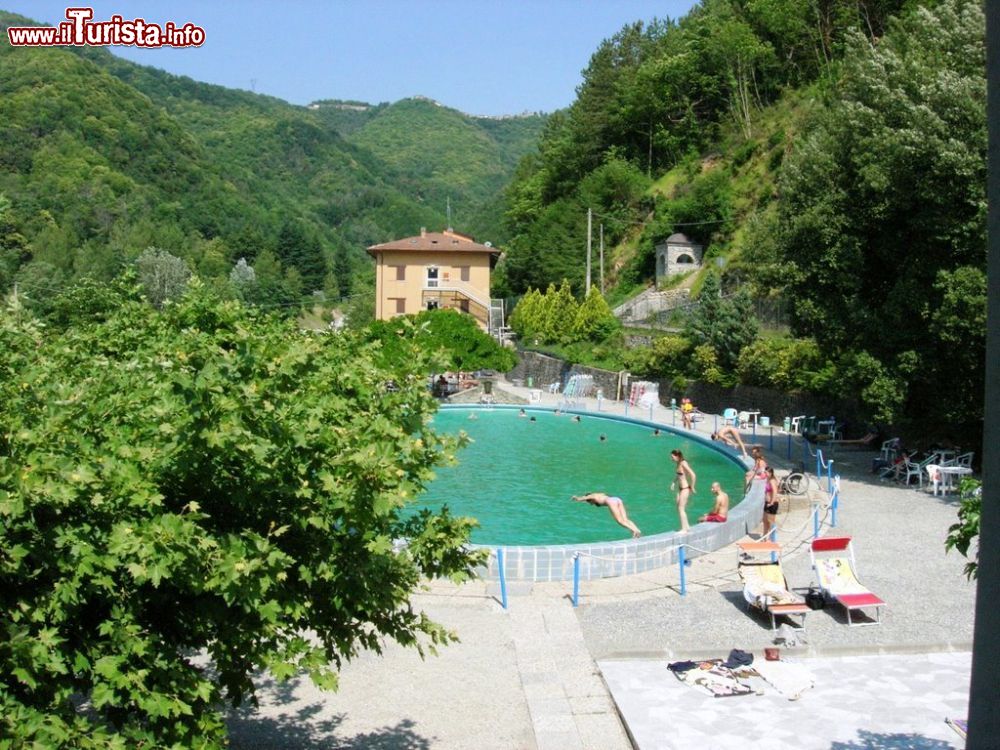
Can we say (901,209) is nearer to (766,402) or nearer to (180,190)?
(766,402)

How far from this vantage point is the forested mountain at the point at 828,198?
17656mm

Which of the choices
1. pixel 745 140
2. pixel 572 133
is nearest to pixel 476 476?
pixel 745 140

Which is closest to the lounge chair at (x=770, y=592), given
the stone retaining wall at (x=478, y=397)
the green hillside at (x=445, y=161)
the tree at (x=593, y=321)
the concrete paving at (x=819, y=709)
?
the concrete paving at (x=819, y=709)

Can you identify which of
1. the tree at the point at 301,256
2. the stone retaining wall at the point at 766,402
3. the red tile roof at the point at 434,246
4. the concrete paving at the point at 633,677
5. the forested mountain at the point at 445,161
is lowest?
the concrete paving at the point at 633,677

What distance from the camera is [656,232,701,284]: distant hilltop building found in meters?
47.7

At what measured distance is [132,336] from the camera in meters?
8.29

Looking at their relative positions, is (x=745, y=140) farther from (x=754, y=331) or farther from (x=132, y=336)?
(x=132, y=336)

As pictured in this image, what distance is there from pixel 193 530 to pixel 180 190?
10785 centimetres

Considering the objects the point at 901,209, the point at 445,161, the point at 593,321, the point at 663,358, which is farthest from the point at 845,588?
the point at 445,161

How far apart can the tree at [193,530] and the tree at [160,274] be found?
184 feet

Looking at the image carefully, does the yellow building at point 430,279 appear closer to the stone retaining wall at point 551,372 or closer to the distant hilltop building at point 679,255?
the stone retaining wall at point 551,372

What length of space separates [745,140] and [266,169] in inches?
3746

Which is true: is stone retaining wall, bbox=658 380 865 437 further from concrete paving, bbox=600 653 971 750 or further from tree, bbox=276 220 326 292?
tree, bbox=276 220 326 292

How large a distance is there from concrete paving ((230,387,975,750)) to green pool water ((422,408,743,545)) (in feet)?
12.4
